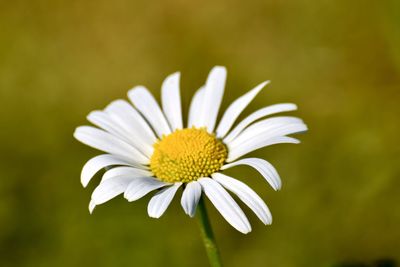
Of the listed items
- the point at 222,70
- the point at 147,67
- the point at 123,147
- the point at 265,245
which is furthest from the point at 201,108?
the point at 147,67

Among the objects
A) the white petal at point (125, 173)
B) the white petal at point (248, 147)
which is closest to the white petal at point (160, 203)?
the white petal at point (125, 173)

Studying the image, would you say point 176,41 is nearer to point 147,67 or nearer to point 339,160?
point 147,67

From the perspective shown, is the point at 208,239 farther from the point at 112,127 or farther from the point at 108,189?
the point at 112,127

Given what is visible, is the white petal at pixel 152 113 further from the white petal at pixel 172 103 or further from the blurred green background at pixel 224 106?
the blurred green background at pixel 224 106

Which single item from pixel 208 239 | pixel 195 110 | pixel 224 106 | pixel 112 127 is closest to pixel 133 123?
pixel 112 127

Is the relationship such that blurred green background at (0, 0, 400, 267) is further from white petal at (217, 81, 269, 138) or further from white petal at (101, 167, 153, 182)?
white petal at (101, 167, 153, 182)

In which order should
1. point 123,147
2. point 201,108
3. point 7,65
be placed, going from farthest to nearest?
point 7,65
point 201,108
point 123,147

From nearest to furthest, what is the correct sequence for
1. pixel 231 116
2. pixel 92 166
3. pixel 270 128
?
pixel 92 166, pixel 270 128, pixel 231 116
